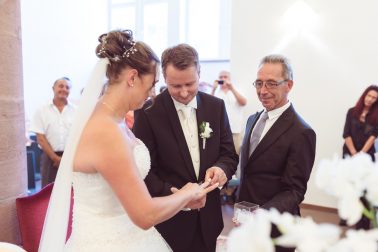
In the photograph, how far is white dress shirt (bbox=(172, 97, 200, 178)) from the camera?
6.42ft

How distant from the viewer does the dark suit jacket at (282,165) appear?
5.68 feet

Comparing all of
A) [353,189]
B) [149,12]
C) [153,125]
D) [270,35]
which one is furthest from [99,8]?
[353,189]

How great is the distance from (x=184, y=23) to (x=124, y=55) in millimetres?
7465

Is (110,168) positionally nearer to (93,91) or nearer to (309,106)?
(93,91)

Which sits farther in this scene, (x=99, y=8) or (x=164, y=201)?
(x=99, y=8)

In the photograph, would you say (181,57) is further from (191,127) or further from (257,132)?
(257,132)

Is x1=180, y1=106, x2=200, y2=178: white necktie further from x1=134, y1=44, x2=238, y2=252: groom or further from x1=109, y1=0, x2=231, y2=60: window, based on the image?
x1=109, y1=0, x2=231, y2=60: window

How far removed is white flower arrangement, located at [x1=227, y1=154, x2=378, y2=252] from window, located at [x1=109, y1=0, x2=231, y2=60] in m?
7.70

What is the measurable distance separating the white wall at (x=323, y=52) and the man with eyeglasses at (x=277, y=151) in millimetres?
3523

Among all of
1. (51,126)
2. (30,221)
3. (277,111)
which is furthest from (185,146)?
(51,126)

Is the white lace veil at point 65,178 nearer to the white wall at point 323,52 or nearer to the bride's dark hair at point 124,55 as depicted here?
the bride's dark hair at point 124,55

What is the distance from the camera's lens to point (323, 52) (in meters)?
5.10

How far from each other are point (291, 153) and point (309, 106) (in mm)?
3744

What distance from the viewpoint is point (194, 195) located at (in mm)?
1518
